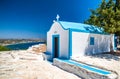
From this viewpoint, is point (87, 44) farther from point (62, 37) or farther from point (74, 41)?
point (62, 37)

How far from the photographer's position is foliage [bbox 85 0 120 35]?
14.7 metres

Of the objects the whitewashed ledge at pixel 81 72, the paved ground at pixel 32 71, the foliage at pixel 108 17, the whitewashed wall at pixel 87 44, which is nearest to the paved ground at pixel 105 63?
the whitewashed ledge at pixel 81 72

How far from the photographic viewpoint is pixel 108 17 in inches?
608

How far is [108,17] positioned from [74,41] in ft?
14.5

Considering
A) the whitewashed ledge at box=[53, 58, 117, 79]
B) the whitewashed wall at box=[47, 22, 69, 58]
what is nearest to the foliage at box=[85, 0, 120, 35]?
the whitewashed wall at box=[47, 22, 69, 58]

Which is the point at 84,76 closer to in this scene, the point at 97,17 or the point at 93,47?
the point at 93,47

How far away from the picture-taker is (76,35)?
1429 centimetres

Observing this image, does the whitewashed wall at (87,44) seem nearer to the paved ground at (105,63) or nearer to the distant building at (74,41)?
the distant building at (74,41)

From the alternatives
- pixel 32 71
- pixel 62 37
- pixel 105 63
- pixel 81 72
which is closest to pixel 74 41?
pixel 62 37

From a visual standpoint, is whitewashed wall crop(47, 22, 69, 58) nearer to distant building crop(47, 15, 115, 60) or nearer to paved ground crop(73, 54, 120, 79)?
distant building crop(47, 15, 115, 60)

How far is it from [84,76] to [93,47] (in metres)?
6.57

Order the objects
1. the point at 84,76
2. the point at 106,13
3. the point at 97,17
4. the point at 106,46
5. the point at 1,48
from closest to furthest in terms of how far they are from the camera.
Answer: the point at 84,76
the point at 106,13
the point at 97,17
the point at 106,46
the point at 1,48

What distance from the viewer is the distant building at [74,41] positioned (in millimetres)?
14039

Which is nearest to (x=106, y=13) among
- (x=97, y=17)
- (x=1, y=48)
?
(x=97, y=17)
